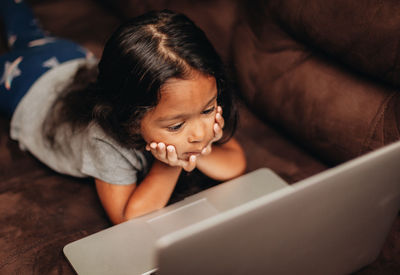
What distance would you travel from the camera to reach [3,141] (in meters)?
1.20

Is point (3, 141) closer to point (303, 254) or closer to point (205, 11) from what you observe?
→ point (205, 11)

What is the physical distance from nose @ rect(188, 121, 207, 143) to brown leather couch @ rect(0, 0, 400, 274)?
0.24 meters

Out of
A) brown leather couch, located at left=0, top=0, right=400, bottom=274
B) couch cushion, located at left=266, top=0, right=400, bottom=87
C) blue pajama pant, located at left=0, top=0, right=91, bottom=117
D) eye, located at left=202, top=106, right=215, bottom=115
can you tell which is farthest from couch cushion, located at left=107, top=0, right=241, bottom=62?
eye, located at left=202, top=106, right=215, bottom=115

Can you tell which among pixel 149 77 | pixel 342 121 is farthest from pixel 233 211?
pixel 342 121

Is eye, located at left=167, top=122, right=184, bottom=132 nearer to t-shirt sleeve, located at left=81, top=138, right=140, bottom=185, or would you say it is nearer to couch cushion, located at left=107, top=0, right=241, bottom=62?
t-shirt sleeve, located at left=81, top=138, right=140, bottom=185

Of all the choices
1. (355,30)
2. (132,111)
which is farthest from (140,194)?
(355,30)

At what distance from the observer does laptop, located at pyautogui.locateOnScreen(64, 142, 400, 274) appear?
0.54m

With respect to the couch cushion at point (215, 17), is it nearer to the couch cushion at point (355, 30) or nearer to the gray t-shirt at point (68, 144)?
the couch cushion at point (355, 30)

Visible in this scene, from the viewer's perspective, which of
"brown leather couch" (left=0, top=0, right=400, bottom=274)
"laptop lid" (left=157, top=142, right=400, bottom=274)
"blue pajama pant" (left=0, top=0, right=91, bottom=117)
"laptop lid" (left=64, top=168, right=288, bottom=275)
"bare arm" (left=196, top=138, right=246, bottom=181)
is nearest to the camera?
"laptop lid" (left=157, top=142, right=400, bottom=274)

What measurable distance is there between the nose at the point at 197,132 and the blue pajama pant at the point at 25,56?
0.62 m

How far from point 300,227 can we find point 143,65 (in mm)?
399

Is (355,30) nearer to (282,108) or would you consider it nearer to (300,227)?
(282,108)

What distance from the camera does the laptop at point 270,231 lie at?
54cm

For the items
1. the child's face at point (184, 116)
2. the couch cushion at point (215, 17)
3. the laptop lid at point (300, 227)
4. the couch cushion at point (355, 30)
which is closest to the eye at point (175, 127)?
the child's face at point (184, 116)
